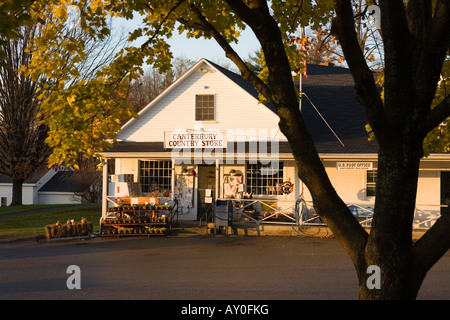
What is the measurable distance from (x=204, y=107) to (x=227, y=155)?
2.87 metres

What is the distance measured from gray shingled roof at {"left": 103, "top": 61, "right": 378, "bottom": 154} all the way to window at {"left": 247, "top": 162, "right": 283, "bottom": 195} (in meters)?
1.22

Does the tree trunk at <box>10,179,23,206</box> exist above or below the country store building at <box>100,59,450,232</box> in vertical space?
below

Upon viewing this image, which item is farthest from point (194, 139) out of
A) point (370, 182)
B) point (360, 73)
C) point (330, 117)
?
point (360, 73)

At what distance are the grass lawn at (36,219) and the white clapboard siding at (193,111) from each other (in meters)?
4.67

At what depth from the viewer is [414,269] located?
187 inches

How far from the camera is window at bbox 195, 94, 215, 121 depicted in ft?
74.6

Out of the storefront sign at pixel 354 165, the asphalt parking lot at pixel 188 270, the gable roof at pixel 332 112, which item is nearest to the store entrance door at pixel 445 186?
the gable roof at pixel 332 112

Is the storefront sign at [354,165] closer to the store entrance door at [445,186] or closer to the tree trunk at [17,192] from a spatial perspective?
the store entrance door at [445,186]

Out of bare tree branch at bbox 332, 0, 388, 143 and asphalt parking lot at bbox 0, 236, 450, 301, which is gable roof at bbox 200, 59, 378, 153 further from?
bare tree branch at bbox 332, 0, 388, 143

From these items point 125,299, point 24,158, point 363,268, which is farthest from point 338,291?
point 24,158

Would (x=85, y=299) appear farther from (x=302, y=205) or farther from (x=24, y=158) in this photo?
(x=24, y=158)

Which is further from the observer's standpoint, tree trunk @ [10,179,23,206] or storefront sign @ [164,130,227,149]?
tree trunk @ [10,179,23,206]

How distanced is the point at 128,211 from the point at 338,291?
36.9ft

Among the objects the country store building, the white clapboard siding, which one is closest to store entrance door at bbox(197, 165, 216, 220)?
the country store building
